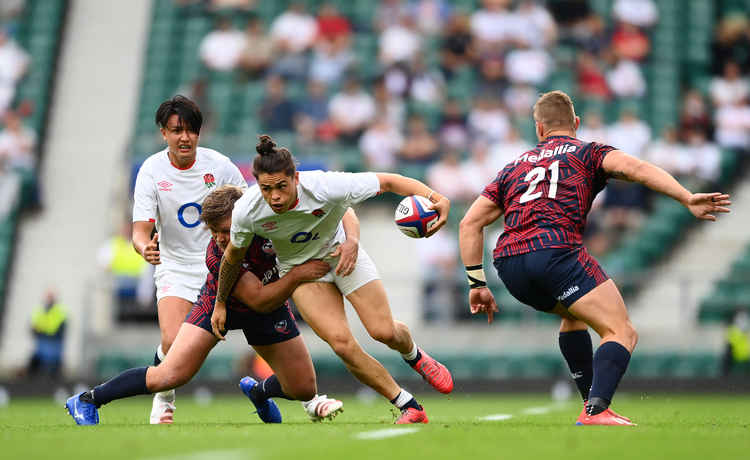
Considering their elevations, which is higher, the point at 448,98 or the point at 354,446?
the point at 448,98

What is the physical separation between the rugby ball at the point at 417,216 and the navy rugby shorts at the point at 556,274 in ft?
1.80

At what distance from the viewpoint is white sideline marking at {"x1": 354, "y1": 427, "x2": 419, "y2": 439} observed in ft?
21.2

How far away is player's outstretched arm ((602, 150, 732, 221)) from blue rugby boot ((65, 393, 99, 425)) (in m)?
3.65

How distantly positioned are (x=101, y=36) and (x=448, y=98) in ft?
25.3

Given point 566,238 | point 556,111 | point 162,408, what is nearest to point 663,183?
point 566,238

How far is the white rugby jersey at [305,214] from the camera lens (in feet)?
24.0

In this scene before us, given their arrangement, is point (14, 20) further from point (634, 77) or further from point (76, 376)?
point (634, 77)

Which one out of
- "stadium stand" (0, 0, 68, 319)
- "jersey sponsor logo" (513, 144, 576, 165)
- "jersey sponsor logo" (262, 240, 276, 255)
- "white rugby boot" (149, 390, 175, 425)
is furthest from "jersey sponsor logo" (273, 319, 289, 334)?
"stadium stand" (0, 0, 68, 319)

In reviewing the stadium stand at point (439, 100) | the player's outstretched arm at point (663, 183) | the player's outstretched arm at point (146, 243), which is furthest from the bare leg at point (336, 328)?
the stadium stand at point (439, 100)

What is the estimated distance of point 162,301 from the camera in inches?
337

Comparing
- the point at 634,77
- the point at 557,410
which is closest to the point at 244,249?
the point at 557,410

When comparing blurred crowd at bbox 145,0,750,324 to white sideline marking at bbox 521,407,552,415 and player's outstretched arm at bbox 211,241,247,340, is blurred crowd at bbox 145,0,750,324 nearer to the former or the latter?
white sideline marking at bbox 521,407,552,415

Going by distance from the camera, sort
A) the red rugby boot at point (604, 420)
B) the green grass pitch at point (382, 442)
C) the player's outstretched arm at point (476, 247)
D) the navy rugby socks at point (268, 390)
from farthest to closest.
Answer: the navy rugby socks at point (268, 390), the player's outstretched arm at point (476, 247), the red rugby boot at point (604, 420), the green grass pitch at point (382, 442)

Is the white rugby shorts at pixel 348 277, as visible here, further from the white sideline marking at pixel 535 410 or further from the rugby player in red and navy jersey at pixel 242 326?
the white sideline marking at pixel 535 410
